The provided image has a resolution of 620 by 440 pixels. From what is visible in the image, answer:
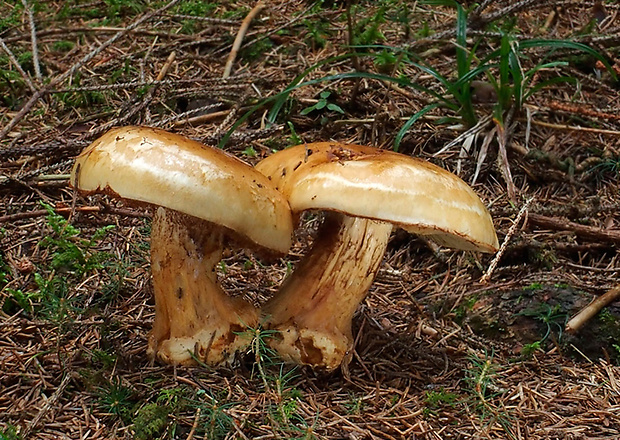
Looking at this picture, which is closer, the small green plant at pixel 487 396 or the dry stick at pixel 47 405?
the dry stick at pixel 47 405

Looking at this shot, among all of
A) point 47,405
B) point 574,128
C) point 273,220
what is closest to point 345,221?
point 273,220

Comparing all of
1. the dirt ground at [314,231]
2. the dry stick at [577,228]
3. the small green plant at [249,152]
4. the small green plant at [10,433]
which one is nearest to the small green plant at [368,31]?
the dirt ground at [314,231]

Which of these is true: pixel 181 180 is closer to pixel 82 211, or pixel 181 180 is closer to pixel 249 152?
pixel 82 211

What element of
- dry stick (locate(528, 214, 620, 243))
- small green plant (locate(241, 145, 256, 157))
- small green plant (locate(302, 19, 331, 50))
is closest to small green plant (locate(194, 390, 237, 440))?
small green plant (locate(241, 145, 256, 157))

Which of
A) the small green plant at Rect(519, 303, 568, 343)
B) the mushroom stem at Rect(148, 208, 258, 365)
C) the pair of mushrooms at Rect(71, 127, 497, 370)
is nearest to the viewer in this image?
the pair of mushrooms at Rect(71, 127, 497, 370)

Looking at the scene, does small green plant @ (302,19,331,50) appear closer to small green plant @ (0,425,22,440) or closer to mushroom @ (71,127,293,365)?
mushroom @ (71,127,293,365)

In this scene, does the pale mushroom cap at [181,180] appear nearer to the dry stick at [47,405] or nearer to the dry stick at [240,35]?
the dry stick at [47,405]
